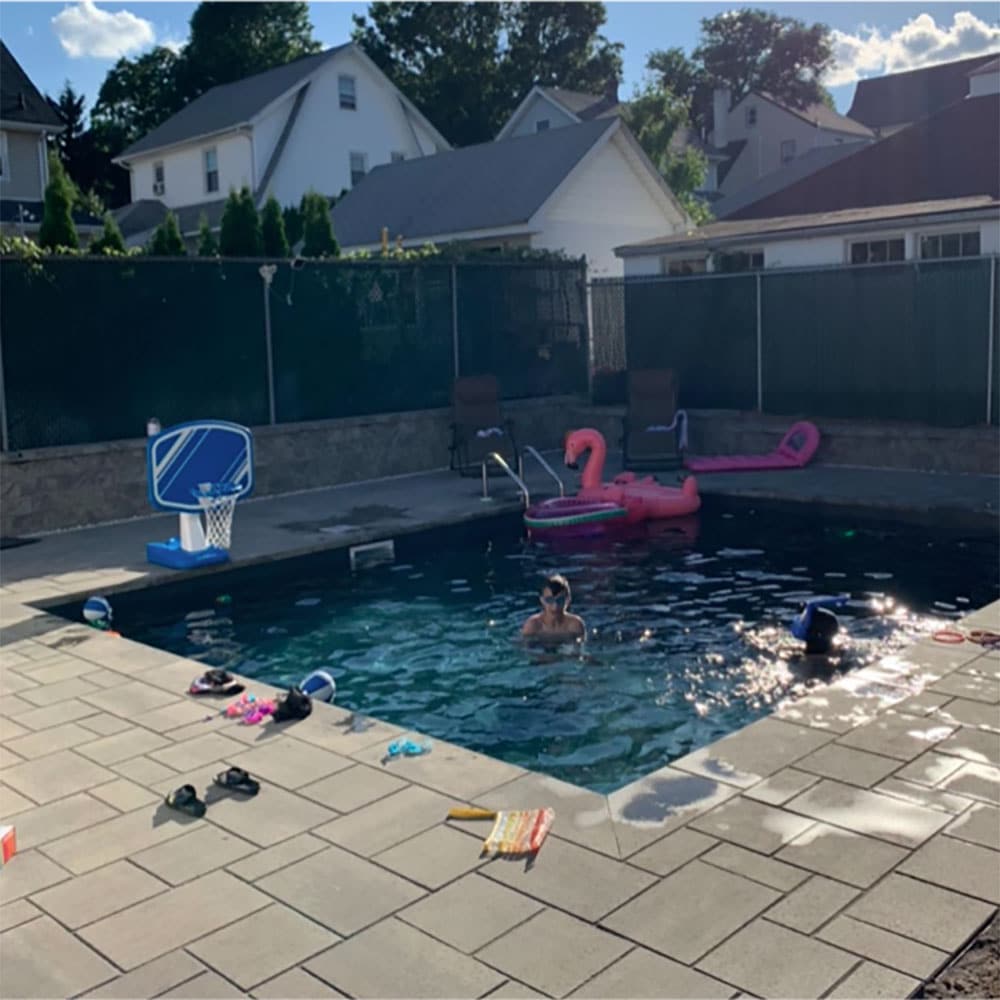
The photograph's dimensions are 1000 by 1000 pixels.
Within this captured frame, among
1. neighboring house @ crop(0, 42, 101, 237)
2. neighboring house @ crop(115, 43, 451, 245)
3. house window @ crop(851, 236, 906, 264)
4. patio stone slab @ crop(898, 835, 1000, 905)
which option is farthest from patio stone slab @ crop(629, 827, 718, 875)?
neighboring house @ crop(115, 43, 451, 245)

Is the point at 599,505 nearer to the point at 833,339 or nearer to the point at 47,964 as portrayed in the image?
the point at 833,339

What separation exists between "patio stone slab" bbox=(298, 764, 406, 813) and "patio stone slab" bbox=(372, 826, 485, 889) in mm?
416

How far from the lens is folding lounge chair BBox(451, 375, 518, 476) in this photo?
13.5m

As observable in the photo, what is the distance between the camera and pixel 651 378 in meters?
14.1

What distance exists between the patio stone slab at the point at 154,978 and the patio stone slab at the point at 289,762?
1.27m

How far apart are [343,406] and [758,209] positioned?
10.3 m

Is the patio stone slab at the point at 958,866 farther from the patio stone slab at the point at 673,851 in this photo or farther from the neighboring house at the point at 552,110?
the neighboring house at the point at 552,110

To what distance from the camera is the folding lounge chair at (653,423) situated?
13578mm

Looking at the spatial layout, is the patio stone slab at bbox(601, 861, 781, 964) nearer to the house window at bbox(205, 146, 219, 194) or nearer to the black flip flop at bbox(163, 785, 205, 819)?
the black flip flop at bbox(163, 785, 205, 819)

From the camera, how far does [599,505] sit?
10.5 m

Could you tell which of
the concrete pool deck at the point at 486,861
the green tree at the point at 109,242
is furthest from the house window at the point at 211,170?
the concrete pool deck at the point at 486,861

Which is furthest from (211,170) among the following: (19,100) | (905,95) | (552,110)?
(905,95)

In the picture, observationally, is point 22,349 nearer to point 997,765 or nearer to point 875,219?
point 997,765

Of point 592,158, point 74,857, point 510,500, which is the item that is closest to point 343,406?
point 510,500
